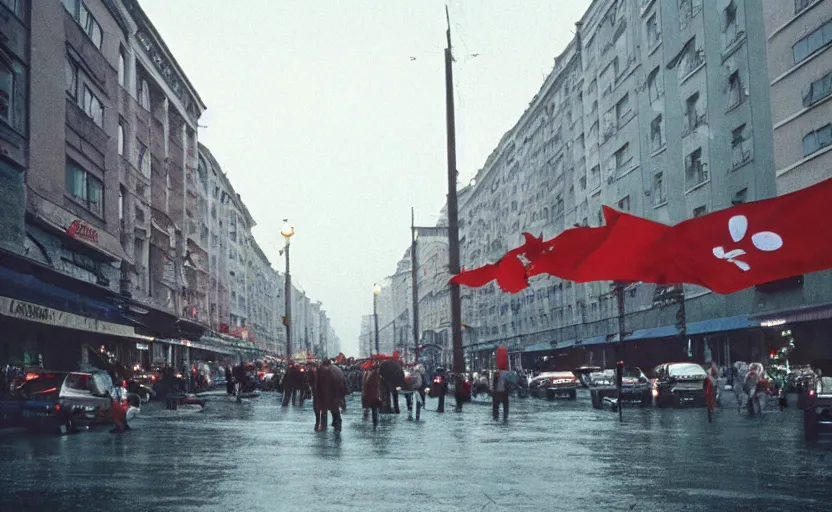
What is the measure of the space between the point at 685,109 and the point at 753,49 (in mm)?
7474

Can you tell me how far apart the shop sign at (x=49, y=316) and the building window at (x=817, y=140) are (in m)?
24.1

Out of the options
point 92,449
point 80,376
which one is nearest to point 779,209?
point 92,449

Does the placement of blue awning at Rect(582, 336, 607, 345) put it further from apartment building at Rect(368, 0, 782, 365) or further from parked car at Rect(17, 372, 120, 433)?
parked car at Rect(17, 372, 120, 433)

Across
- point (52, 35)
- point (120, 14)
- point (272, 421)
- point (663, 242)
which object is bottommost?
point (272, 421)

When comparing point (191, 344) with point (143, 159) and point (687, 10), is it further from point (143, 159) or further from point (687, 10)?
point (687, 10)

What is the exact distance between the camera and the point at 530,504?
32.3 ft

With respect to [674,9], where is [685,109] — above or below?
below

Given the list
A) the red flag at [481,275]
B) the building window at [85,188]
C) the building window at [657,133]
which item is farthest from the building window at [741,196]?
the red flag at [481,275]

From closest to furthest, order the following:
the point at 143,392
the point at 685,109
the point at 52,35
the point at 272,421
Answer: the point at 272,421 < the point at 52,35 < the point at 143,392 < the point at 685,109

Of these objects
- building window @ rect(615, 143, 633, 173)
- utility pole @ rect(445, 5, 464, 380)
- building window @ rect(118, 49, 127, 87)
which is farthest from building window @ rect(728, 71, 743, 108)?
building window @ rect(118, 49, 127, 87)

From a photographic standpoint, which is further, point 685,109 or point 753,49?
point 685,109

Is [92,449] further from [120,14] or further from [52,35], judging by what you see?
[120,14]

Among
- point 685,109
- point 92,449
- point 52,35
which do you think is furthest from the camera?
point 685,109

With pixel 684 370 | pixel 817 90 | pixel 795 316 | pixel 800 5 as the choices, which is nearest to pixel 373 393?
pixel 684 370
